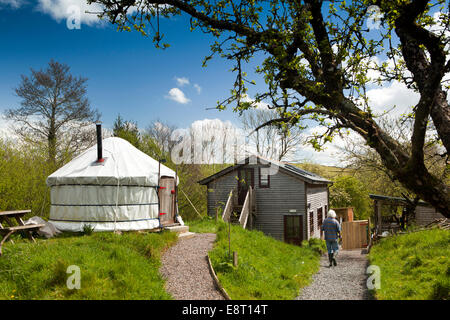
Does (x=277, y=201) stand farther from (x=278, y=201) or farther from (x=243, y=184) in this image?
(x=243, y=184)

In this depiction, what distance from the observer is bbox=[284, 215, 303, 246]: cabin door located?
1798cm

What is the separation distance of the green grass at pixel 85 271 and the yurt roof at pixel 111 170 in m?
2.63

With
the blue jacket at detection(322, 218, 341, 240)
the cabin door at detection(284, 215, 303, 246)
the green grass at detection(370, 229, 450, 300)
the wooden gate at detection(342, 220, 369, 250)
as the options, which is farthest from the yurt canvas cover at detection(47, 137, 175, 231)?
the wooden gate at detection(342, 220, 369, 250)

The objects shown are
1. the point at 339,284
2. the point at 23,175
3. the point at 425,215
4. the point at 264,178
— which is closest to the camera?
the point at 339,284

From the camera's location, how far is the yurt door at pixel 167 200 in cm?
1224

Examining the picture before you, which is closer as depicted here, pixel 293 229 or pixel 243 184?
pixel 293 229

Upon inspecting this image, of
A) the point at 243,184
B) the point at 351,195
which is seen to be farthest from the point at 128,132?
the point at 351,195

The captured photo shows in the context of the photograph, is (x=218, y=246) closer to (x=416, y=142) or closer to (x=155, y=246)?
(x=155, y=246)

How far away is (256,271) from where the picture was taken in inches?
318

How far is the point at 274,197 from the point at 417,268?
10.8 m

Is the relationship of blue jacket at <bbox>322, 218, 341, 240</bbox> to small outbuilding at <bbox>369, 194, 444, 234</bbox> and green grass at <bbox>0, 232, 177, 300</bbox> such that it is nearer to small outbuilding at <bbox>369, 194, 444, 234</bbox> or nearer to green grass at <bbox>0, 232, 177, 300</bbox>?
green grass at <bbox>0, 232, 177, 300</bbox>

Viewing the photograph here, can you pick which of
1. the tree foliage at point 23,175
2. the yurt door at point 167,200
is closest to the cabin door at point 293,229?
the yurt door at point 167,200

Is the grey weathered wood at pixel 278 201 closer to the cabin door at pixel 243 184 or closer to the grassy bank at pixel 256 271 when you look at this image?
the cabin door at pixel 243 184
